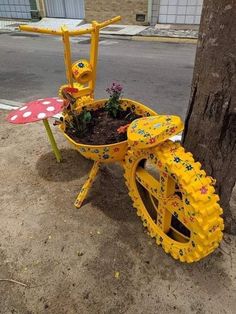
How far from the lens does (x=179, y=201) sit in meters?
1.92

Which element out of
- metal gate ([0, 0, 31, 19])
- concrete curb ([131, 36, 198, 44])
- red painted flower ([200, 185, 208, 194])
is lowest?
concrete curb ([131, 36, 198, 44])

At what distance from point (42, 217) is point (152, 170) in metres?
1.24

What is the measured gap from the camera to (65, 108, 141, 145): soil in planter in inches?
97.0

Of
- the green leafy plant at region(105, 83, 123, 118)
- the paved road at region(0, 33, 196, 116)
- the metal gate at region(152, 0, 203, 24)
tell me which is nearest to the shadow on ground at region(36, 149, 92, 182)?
the green leafy plant at region(105, 83, 123, 118)

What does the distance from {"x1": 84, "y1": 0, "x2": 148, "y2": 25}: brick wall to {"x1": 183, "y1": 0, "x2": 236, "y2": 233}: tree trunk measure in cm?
1074

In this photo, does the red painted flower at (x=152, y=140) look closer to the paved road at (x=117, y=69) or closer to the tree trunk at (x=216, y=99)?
the tree trunk at (x=216, y=99)

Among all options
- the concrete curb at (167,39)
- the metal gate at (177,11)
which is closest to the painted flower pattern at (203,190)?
the concrete curb at (167,39)

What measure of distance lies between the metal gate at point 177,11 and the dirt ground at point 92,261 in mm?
9779

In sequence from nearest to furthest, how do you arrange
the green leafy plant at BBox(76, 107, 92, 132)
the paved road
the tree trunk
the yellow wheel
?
1. the tree trunk
2. the yellow wheel
3. the green leafy plant at BBox(76, 107, 92, 132)
4. the paved road

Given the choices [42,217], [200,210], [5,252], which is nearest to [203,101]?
[200,210]

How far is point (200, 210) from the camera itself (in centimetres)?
168

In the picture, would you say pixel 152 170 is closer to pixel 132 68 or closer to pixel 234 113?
pixel 234 113

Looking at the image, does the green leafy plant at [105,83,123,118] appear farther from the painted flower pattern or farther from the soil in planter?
the painted flower pattern

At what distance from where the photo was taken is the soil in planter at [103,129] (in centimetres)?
246
